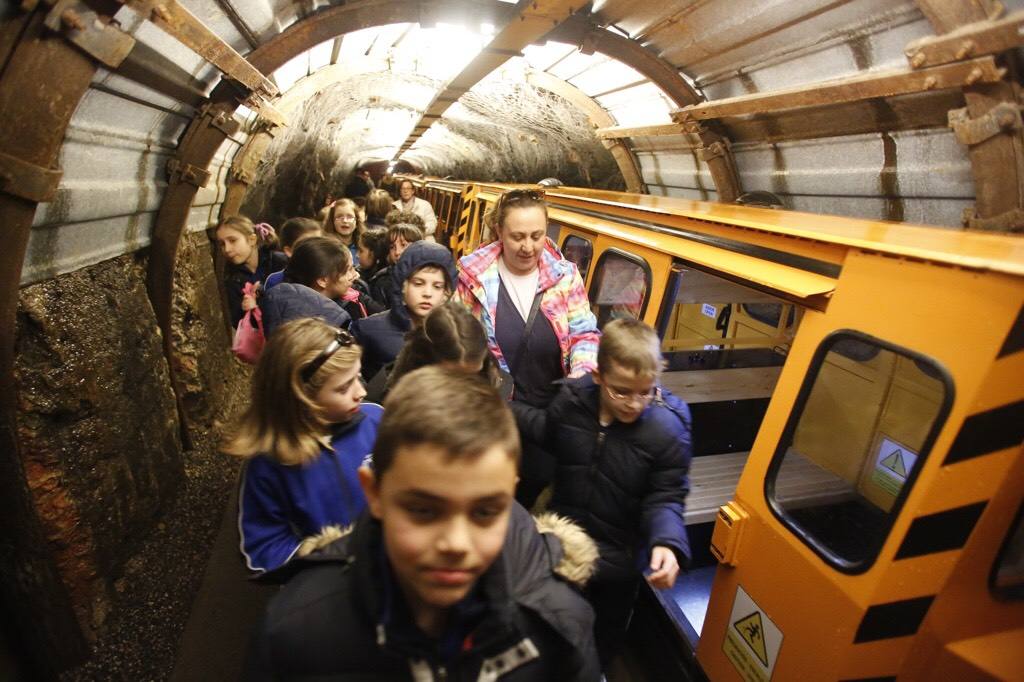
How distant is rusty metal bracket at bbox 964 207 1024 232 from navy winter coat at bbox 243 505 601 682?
293 centimetres

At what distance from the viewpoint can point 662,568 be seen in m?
1.87

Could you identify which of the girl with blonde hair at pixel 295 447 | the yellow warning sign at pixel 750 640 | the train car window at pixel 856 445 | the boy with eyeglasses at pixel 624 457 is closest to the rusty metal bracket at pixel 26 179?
the girl with blonde hair at pixel 295 447

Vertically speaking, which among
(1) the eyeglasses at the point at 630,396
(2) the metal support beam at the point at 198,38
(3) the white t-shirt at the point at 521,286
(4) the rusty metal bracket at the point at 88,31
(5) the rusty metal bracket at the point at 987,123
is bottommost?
(1) the eyeglasses at the point at 630,396

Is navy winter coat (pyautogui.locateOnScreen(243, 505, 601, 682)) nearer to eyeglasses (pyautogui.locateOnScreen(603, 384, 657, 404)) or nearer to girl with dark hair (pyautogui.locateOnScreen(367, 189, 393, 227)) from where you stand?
eyeglasses (pyautogui.locateOnScreen(603, 384, 657, 404))

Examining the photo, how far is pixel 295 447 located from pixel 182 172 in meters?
3.36

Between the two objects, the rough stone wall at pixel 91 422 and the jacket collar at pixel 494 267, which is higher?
the jacket collar at pixel 494 267

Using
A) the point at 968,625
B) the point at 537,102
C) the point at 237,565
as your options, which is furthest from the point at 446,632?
the point at 537,102

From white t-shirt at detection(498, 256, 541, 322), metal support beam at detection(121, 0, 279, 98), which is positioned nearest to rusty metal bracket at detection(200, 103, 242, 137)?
metal support beam at detection(121, 0, 279, 98)

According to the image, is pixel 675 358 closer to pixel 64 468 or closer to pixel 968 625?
pixel 968 625

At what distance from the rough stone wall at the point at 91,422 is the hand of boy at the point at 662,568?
273 centimetres

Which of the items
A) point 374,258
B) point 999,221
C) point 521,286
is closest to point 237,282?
point 374,258

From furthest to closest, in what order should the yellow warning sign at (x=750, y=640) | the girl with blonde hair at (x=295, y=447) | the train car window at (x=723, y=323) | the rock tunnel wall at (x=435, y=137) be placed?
the rock tunnel wall at (x=435, y=137), the train car window at (x=723, y=323), the yellow warning sign at (x=750, y=640), the girl with blonde hair at (x=295, y=447)

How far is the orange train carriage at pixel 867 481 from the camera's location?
4.79ft

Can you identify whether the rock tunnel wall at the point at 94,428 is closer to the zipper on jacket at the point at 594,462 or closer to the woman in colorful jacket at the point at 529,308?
the woman in colorful jacket at the point at 529,308
